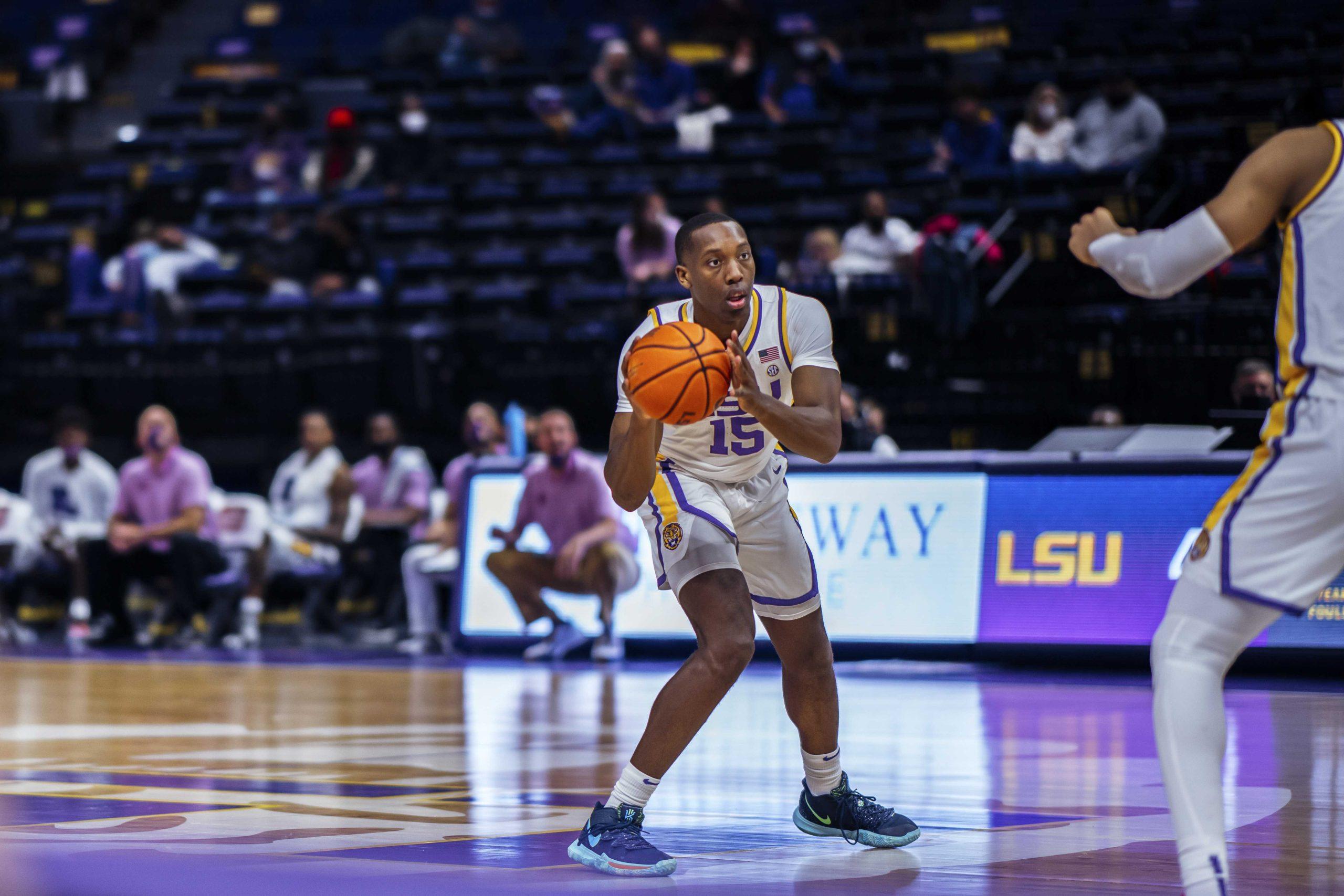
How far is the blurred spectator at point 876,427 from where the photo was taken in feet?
36.9

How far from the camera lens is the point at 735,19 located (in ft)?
65.7

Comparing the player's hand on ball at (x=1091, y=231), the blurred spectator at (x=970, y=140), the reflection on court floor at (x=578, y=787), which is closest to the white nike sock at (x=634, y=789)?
the reflection on court floor at (x=578, y=787)

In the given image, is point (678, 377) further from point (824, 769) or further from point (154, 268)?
point (154, 268)

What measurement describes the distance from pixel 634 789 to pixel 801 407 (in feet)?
3.43

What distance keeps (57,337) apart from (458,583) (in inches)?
267

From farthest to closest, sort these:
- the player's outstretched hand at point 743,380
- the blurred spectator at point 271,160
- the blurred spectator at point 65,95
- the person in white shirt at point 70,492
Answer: the blurred spectator at point 65,95 → the blurred spectator at point 271,160 → the person in white shirt at point 70,492 → the player's outstretched hand at point 743,380

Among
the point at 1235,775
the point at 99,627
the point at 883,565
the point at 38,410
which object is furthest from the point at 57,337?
the point at 1235,775

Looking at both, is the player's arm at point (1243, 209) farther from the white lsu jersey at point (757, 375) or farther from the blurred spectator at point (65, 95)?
the blurred spectator at point (65, 95)

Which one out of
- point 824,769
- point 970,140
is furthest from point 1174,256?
point 970,140

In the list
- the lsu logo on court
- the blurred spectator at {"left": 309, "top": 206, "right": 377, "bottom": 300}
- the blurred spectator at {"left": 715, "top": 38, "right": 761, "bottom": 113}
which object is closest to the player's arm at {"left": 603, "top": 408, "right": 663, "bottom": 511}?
the lsu logo on court

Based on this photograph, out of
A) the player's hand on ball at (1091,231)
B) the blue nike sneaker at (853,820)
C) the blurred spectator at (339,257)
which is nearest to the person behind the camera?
the player's hand on ball at (1091,231)

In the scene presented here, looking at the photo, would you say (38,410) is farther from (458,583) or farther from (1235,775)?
(1235,775)

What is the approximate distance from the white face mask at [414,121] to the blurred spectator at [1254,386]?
10.7m

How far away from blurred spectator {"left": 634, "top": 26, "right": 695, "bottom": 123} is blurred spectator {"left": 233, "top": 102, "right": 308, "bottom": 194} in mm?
4089
